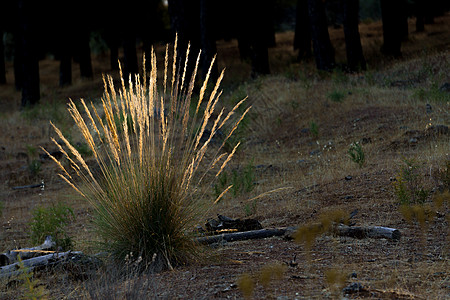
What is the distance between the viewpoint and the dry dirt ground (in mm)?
3183

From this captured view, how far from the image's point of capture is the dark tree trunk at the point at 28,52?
771 inches

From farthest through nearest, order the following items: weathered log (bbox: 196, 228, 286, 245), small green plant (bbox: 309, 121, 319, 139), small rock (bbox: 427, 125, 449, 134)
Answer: small green plant (bbox: 309, 121, 319, 139) < small rock (bbox: 427, 125, 449, 134) < weathered log (bbox: 196, 228, 286, 245)

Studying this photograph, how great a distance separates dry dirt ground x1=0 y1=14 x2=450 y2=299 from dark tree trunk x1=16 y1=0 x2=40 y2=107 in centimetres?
319

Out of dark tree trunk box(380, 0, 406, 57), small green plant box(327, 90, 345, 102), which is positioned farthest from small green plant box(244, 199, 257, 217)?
dark tree trunk box(380, 0, 406, 57)

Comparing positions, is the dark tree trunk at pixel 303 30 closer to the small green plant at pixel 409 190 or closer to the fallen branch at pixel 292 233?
the small green plant at pixel 409 190

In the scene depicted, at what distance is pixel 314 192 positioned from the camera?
6289 mm

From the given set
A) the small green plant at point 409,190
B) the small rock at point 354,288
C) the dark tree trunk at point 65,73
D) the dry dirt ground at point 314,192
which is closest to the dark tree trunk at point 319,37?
the dry dirt ground at point 314,192

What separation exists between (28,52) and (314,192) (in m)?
16.7

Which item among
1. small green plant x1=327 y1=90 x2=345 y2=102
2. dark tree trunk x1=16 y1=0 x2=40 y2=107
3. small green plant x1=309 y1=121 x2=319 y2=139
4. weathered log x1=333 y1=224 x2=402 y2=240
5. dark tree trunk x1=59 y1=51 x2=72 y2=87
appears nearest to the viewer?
weathered log x1=333 y1=224 x2=402 y2=240

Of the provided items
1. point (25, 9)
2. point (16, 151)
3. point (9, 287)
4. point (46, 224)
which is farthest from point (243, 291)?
point (25, 9)

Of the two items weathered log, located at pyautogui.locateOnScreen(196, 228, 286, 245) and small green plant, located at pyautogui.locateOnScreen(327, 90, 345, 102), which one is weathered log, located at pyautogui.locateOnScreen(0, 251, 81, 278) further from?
small green plant, located at pyautogui.locateOnScreen(327, 90, 345, 102)

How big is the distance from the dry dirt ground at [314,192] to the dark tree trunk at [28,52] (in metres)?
3.19

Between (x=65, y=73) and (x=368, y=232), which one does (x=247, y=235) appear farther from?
(x=65, y=73)

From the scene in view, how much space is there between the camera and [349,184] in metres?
6.31
